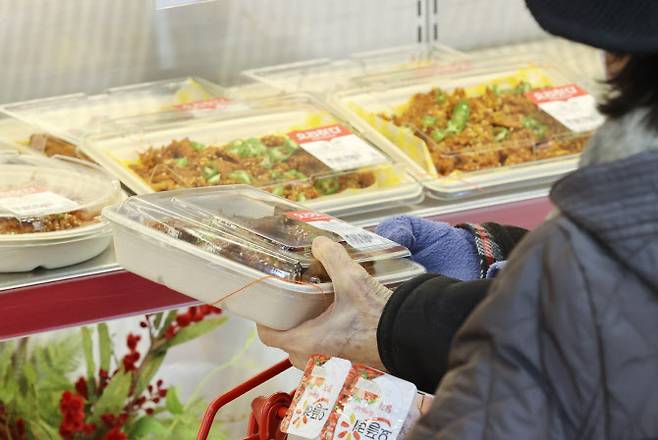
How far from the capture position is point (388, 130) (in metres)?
2.29

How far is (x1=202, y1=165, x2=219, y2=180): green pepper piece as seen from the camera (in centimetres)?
205

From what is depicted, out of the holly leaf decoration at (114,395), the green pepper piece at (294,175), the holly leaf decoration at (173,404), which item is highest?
the green pepper piece at (294,175)

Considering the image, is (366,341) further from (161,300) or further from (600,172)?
(600,172)

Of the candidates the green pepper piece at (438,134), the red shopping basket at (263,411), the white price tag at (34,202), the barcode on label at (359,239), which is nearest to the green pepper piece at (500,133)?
the green pepper piece at (438,134)

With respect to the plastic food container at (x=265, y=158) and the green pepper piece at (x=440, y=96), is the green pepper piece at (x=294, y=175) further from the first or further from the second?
the green pepper piece at (x=440, y=96)

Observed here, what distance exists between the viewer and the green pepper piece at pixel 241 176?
2037mm

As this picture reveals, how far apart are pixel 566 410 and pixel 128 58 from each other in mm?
1680

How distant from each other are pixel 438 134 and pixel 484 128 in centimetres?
10

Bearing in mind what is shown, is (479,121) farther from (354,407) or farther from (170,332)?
(354,407)

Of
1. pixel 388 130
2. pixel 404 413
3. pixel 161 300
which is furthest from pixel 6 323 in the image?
pixel 388 130

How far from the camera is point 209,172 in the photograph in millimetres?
2062

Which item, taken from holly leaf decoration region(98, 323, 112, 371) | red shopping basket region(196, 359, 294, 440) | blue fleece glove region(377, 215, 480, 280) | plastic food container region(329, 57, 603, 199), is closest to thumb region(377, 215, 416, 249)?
blue fleece glove region(377, 215, 480, 280)

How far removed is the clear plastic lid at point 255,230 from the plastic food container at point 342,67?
857 millimetres

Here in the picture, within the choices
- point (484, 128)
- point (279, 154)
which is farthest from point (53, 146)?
point (484, 128)
